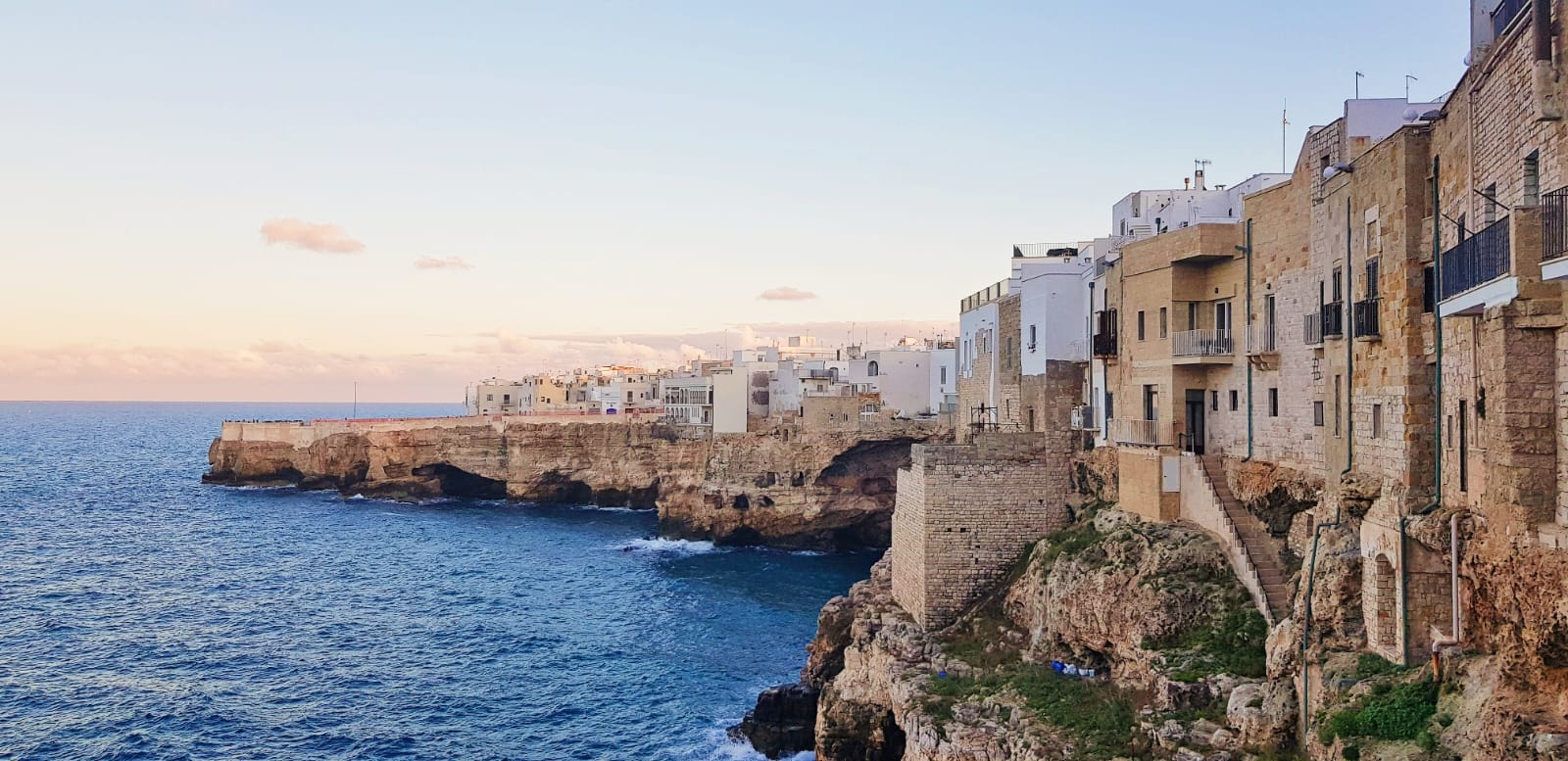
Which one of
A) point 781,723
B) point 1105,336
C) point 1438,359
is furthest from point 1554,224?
point 781,723

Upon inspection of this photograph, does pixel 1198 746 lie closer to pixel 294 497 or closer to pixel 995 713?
pixel 995 713

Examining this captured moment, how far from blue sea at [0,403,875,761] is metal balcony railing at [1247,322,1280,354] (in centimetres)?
1513

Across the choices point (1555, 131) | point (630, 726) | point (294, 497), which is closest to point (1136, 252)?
point (1555, 131)

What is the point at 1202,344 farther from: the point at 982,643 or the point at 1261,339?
the point at 982,643

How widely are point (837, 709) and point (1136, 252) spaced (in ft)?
41.5

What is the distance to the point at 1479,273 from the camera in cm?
1264

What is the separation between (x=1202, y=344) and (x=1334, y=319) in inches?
217

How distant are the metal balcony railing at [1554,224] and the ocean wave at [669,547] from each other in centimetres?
4837

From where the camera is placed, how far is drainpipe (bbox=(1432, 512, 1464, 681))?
13.5m

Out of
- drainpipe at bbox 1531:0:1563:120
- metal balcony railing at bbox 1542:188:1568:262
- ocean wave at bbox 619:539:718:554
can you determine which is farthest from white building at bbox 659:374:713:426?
metal balcony railing at bbox 1542:188:1568:262

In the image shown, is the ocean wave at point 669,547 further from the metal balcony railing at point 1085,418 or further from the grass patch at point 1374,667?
the grass patch at point 1374,667

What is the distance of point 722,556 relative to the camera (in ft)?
183

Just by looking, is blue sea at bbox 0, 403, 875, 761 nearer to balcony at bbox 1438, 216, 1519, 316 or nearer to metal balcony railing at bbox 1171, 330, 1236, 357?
metal balcony railing at bbox 1171, 330, 1236, 357

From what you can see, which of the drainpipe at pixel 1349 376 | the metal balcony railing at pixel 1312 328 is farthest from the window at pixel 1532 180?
the metal balcony railing at pixel 1312 328
